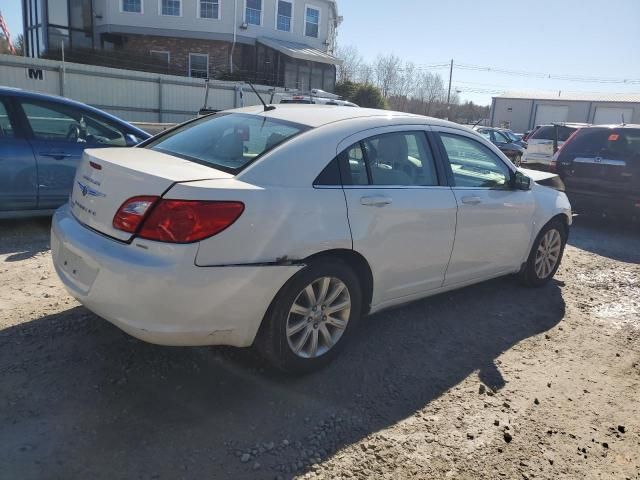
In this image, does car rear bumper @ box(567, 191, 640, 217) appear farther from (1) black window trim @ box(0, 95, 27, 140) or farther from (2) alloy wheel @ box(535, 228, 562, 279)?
(1) black window trim @ box(0, 95, 27, 140)

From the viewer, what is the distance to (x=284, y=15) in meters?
28.0

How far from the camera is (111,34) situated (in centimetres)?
2577

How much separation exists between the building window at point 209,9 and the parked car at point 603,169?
21.5m

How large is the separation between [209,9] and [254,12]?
2.30 meters

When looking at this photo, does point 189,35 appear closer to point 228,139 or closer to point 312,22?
point 312,22

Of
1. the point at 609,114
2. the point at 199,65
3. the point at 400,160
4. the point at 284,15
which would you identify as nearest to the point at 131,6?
the point at 199,65

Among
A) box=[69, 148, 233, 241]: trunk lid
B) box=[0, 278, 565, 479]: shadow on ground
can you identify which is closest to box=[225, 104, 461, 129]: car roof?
box=[69, 148, 233, 241]: trunk lid

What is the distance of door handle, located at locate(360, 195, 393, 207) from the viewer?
132 inches

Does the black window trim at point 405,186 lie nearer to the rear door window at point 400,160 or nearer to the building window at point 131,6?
the rear door window at point 400,160

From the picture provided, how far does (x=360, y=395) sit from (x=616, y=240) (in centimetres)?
630

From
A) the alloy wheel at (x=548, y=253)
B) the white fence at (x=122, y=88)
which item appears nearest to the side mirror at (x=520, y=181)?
the alloy wheel at (x=548, y=253)

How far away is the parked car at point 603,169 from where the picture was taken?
25.9 feet

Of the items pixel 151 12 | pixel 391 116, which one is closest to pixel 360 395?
pixel 391 116

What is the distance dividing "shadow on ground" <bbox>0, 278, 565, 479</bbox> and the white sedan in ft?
1.00
